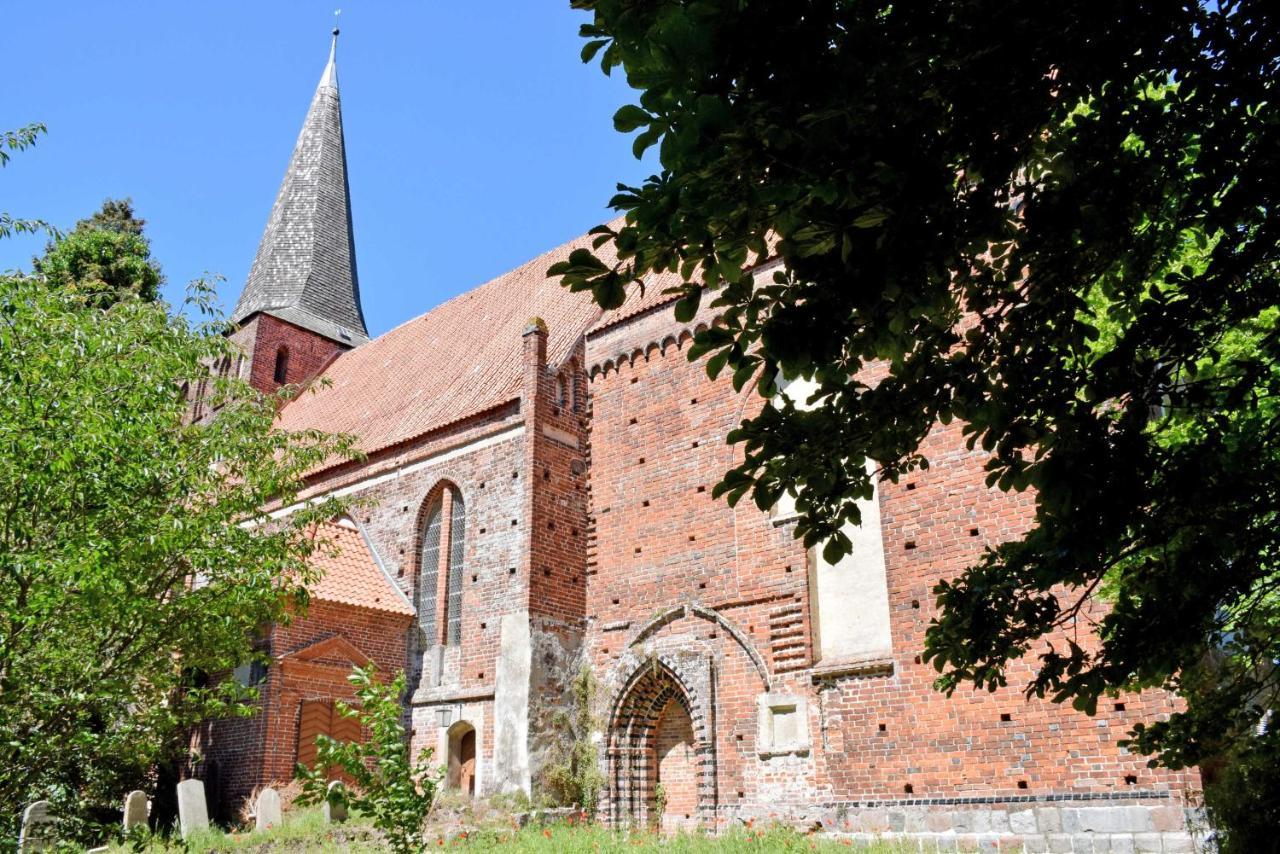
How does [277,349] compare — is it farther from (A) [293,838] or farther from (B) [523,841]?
(B) [523,841]

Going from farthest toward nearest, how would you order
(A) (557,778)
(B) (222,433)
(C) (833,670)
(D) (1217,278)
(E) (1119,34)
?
(A) (557,778)
(C) (833,670)
(B) (222,433)
(D) (1217,278)
(E) (1119,34)

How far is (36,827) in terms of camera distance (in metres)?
12.2

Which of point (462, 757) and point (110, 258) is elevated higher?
point (110, 258)

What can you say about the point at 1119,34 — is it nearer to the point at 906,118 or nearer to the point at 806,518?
the point at 906,118

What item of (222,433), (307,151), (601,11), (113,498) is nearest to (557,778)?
(222,433)

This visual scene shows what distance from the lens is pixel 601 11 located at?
3254 millimetres

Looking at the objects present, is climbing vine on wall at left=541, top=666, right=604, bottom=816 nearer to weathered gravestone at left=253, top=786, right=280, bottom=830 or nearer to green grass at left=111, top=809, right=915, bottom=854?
green grass at left=111, top=809, right=915, bottom=854

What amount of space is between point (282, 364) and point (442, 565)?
528 inches

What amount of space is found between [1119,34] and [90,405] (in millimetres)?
8746

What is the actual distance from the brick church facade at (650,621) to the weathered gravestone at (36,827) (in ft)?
10.4

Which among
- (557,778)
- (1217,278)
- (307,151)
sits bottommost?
(557,778)

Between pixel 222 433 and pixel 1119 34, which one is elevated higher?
pixel 222 433

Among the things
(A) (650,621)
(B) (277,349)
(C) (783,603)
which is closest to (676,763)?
(A) (650,621)

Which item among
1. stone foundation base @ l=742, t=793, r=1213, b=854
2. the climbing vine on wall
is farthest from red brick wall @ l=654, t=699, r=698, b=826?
stone foundation base @ l=742, t=793, r=1213, b=854
